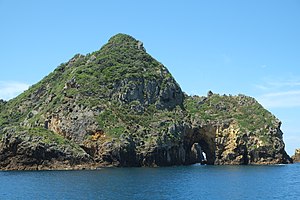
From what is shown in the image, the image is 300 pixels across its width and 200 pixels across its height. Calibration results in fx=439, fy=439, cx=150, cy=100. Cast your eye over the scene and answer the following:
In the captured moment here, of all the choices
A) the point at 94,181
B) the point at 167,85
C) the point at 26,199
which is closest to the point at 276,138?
the point at 167,85

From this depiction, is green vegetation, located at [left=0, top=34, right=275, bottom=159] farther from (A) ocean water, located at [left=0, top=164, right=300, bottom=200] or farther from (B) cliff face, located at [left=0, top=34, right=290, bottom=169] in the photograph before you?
(A) ocean water, located at [left=0, top=164, right=300, bottom=200]

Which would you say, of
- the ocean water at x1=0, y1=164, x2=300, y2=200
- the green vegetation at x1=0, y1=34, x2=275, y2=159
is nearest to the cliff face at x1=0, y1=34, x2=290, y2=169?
the green vegetation at x1=0, y1=34, x2=275, y2=159

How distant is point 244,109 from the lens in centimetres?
16938

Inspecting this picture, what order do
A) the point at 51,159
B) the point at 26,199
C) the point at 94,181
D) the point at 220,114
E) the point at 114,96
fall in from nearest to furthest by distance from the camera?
the point at 26,199, the point at 94,181, the point at 51,159, the point at 114,96, the point at 220,114

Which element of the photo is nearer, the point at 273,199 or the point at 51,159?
the point at 273,199

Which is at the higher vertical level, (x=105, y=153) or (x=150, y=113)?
(x=150, y=113)

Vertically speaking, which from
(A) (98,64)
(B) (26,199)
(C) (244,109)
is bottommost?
A: (B) (26,199)

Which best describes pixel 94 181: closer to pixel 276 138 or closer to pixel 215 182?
pixel 215 182

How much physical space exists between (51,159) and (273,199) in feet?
240

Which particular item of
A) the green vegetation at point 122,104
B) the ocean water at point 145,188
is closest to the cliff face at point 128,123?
the green vegetation at point 122,104

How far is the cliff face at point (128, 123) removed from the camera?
124m

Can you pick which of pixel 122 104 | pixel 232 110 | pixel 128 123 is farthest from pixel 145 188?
pixel 232 110

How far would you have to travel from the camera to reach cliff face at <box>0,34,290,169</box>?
124500 millimetres

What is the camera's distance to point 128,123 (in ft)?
465
